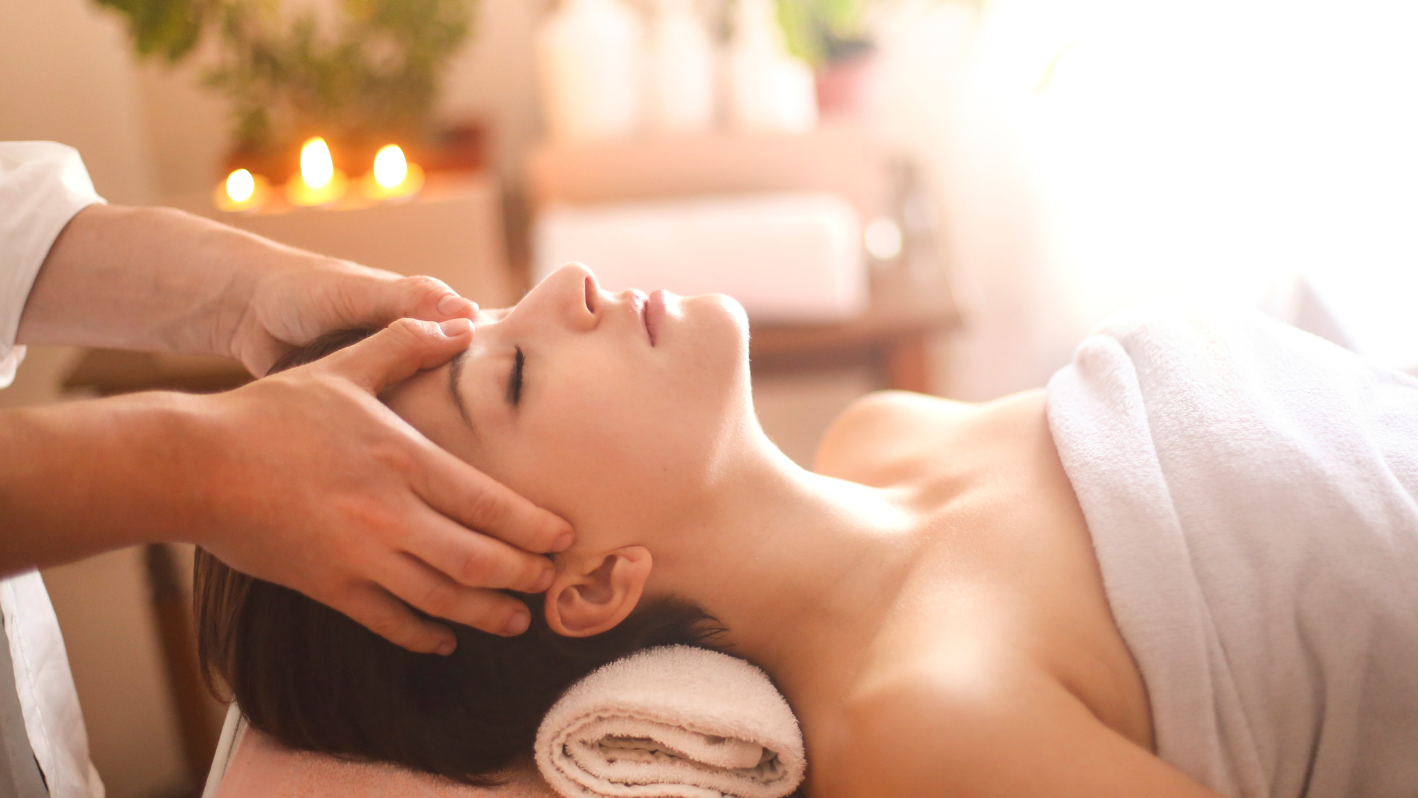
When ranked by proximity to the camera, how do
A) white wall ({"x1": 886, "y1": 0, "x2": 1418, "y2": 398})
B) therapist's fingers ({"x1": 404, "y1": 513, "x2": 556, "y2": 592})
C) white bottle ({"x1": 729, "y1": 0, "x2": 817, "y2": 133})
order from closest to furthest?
1. therapist's fingers ({"x1": 404, "y1": 513, "x2": 556, "y2": 592})
2. white wall ({"x1": 886, "y1": 0, "x2": 1418, "y2": 398})
3. white bottle ({"x1": 729, "y1": 0, "x2": 817, "y2": 133})

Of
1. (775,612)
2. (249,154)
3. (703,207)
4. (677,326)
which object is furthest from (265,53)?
(775,612)

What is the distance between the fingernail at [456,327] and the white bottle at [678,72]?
1.03 meters

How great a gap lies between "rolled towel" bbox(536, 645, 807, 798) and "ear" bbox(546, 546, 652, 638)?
47 mm

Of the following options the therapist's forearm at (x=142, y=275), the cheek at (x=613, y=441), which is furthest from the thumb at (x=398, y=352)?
the therapist's forearm at (x=142, y=275)

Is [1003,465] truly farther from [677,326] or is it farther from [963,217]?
[963,217]

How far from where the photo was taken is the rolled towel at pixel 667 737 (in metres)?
0.82

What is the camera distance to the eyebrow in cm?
88

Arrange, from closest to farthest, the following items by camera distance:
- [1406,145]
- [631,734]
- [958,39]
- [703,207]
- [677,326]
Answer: [631,734]
[677,326]
[1406,145]
[703,207]
[958,39]

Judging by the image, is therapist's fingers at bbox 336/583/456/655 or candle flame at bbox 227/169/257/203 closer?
therapist's fingers at bbox 336/583/456/655

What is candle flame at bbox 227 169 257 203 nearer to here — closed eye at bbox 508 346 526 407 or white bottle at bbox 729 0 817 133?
white bottle at bbox 729 0 817 133

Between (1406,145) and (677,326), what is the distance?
2.85 feet

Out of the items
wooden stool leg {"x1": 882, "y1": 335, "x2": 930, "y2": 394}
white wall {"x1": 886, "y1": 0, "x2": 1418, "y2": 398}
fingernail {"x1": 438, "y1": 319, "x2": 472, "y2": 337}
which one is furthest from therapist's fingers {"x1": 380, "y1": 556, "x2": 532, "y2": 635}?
wooden stool leg {"x1": 882, "y1": 335, "x2": 930, "y2": 394}

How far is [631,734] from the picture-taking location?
0.83 m

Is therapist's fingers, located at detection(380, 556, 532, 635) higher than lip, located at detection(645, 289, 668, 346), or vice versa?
lip, located at detection(645, 289, 668, 346)
